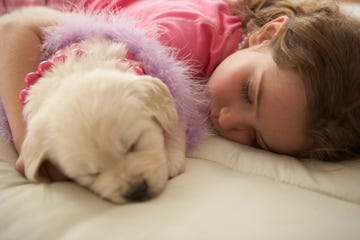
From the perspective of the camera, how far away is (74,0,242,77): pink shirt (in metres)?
1.65

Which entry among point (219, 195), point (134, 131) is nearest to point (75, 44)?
point (134, 131)

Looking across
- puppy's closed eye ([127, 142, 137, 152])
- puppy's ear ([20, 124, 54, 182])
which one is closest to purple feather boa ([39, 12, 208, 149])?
puppy's closed eye ([127, 142, 137, 152])

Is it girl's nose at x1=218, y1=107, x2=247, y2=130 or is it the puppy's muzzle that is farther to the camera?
girl's nose at x1=218, y1=107, x2=247, y2=130

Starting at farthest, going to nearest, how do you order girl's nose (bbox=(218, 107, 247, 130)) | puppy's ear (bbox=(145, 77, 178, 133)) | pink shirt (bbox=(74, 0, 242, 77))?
pink shirt (bbox=(74, 0, 242, 77)), girl's nose (bbox=(218, 107, 247, 130)), puppy's ear (bbox=(145, 77, 178, 133))

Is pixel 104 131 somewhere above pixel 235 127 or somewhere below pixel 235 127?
above

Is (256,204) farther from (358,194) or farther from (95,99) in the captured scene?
(95,99)

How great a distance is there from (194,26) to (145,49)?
47cm

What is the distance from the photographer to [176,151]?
4.04 ft

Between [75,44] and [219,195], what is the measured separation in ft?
Answer: 2.53

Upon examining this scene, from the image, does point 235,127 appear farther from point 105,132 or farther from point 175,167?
point 105,132

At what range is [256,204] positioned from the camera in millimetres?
995

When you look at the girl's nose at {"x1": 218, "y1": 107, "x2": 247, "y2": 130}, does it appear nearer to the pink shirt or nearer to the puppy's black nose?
the pink shirt

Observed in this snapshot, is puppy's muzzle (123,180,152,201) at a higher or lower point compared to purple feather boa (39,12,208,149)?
lower

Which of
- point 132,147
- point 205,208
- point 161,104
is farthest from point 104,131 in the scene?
point 205,208
